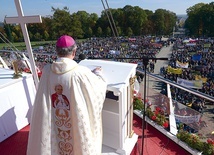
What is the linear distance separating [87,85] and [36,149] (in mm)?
890

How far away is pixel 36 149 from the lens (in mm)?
2094

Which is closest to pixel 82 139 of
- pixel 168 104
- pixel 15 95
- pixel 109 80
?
pixel 109 80

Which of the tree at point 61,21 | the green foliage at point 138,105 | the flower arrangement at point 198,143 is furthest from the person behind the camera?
the tree at point 61,21

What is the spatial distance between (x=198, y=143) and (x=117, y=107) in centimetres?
146

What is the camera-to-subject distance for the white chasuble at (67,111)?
6.22ft

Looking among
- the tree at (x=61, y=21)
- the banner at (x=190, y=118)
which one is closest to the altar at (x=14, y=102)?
the banner at (x=190, y=118)

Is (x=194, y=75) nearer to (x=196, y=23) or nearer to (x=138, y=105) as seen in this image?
(x=138, y=105)

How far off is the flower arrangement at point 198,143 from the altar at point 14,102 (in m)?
2.55

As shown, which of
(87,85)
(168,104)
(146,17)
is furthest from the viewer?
(146,17)

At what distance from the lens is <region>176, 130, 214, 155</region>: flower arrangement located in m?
2.88

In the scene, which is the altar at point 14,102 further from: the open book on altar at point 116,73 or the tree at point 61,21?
the tree at point 61,21

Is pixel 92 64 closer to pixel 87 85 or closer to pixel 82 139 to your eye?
pixel 87 85

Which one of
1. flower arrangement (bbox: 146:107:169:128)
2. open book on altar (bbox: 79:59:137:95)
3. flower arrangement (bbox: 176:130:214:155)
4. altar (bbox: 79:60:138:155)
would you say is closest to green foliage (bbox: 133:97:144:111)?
flower arrangement (bbox: 146:107:169:128)

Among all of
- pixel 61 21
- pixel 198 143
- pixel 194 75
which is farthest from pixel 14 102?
pixel 61 21
